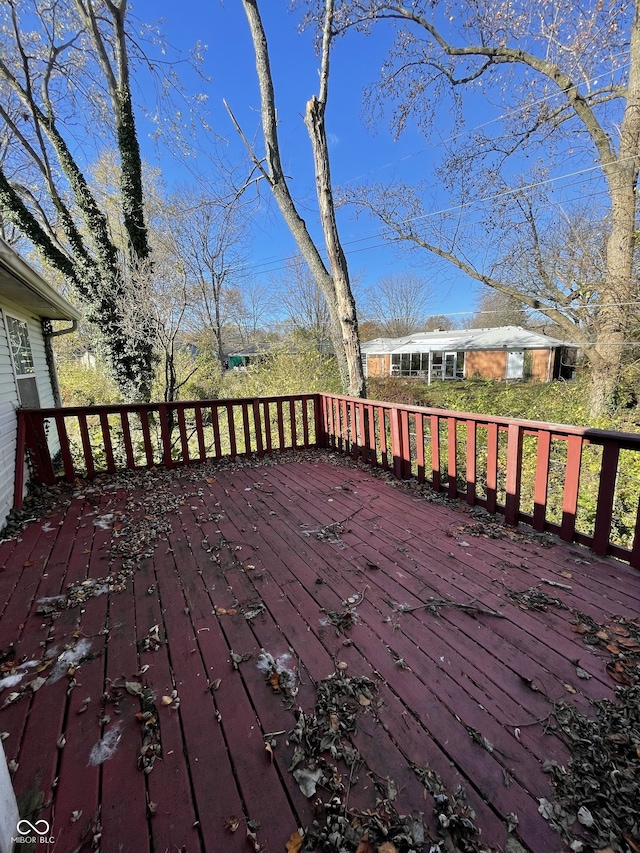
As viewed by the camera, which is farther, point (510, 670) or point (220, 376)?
point (220, 376)

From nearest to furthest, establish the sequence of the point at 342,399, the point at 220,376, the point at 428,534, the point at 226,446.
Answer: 1. the point at 428,534
2. the point at 342,399
3. the point at 226,446
4. the point at 220,376

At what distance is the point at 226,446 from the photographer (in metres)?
8.79

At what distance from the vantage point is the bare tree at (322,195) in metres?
5.23

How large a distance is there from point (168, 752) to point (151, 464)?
11.5 ft

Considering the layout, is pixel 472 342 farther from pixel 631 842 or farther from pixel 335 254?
pixel 631 842

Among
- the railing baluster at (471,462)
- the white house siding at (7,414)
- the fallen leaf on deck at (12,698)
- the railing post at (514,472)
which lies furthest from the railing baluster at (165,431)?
the railing post at (514,472)

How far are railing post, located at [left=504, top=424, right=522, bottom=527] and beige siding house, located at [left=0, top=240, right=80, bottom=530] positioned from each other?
3.72m

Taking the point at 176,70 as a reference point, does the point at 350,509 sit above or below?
below

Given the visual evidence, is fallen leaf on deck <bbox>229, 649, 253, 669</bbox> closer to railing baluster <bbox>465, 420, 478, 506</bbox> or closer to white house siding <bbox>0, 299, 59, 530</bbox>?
railing baluster <bbox>465, 420, 478, 506</bbox>

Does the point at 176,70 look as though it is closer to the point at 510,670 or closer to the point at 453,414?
the point at 453,414

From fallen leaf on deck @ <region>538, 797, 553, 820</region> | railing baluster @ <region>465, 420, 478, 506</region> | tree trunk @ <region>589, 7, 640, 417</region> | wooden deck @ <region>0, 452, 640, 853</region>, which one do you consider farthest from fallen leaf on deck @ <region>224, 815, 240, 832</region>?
tree trunk @ <region>589, 7, 640, 417</region>

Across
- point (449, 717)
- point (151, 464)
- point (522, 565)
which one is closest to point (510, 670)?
point (449, 717)

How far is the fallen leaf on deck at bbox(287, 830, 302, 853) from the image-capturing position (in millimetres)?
957

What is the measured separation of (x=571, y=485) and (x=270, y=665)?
2166 millimetres
